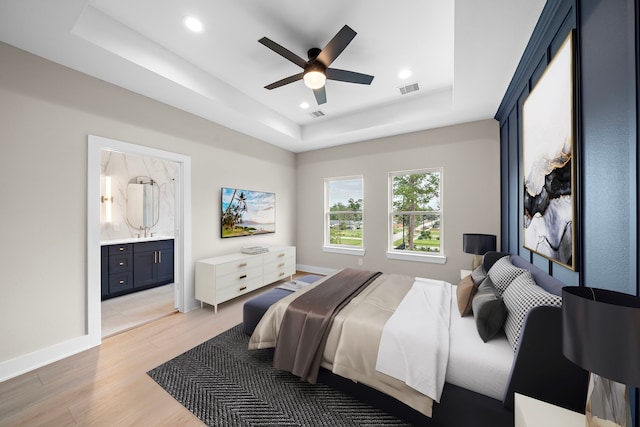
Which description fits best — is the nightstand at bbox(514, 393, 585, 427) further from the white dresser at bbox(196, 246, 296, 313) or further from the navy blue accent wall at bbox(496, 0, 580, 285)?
the white dresser at bbox(196, 246, 296, 313)

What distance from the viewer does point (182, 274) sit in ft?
10.9

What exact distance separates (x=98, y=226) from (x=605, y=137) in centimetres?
398

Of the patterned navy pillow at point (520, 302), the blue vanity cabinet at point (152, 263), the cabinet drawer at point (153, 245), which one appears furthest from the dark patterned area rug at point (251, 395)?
the cabinet drawer at point (153, 245)

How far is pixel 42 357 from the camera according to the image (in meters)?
2.14

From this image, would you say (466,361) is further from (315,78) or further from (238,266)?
(238,266)

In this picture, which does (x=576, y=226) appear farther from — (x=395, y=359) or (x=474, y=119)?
(x=474, y=119)

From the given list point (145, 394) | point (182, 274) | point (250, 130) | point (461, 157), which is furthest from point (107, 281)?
point (461, 157)

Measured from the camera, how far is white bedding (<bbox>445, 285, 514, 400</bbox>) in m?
1.35

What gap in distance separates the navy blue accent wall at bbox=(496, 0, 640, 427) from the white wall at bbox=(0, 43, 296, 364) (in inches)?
154

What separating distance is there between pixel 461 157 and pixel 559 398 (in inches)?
131

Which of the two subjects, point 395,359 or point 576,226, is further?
point 395,359

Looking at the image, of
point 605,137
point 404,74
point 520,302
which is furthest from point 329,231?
point 605,137

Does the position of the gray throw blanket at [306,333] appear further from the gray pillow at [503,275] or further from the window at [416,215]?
the window at [416,215]

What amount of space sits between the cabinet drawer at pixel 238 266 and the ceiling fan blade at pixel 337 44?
2.78 m
